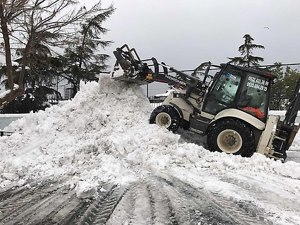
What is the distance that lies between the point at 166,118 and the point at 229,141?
1.69 m

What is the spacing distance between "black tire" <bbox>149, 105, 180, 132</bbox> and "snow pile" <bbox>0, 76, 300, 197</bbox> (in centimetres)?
31

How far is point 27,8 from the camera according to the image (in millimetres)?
8094

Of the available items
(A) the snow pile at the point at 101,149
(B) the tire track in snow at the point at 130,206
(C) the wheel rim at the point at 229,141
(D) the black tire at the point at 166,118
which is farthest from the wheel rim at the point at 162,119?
(B) the tire track in snow at the point at 130,206

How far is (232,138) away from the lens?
28.0ft

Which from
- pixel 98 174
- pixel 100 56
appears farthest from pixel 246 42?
pixel 98 174

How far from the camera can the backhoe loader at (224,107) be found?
8477mm

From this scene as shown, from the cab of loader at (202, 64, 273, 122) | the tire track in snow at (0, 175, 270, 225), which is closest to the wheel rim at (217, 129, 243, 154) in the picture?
the cab of loader at (202, 64, 273, 122)

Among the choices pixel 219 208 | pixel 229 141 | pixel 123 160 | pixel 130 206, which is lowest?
pixel 130 206

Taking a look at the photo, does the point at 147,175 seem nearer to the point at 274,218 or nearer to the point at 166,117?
the point at 274,218

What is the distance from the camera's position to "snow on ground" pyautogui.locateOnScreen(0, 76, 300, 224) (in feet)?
19.4

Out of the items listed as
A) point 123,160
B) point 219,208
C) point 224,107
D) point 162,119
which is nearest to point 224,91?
point 224,107

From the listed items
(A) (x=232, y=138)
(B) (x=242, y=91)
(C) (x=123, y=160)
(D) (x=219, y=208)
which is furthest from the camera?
→ (B) (x=242, y=91)

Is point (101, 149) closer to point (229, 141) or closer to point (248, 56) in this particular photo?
point (229, 141)

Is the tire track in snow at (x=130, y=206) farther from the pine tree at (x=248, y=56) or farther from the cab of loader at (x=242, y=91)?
the pine tree at (x=248, y=56)
